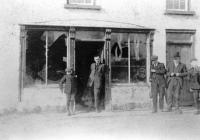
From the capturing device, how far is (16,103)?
11.7m

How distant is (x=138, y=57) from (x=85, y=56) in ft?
6.00

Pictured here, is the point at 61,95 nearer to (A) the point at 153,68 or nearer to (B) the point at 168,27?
(A) the point at 153,68

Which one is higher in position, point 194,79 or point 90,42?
point 90,42

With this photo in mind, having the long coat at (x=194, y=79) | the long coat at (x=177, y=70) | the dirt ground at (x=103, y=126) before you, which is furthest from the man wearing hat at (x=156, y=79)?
the long coat at (x=194, y=79)

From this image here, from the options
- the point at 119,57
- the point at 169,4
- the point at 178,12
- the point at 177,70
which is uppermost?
the point at 169,4

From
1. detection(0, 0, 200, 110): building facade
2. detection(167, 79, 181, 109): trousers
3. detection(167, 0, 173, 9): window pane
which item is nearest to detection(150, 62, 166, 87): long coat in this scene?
detection(167, 79, 181, 109): trousers

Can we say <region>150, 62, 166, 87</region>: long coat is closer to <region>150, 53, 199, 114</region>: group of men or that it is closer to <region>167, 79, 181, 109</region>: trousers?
<region>150, 53, 199, 114</region>: group of men

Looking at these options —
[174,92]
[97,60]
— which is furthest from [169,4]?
[97,60]

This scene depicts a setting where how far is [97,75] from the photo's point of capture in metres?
11.8

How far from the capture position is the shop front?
11828 millimetres

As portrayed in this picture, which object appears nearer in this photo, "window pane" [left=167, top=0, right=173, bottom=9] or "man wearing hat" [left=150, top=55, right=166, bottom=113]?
"man wearing hat" [left=150, top=55, right=166, bottom=113]

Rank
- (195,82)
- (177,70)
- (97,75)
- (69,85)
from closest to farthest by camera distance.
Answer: (69,85) → (195,82) → (177,70) → (97,75)

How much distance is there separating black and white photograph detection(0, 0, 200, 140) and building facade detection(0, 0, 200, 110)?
3 cm

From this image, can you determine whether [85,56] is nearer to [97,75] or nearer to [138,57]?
[97,75]
